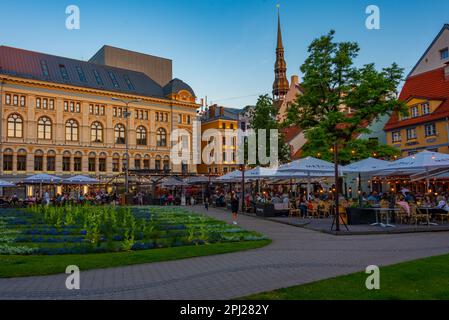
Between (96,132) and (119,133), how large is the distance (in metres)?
4.19

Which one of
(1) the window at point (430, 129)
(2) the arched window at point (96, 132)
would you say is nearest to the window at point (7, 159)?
(2) the arched window at point (96, 132)

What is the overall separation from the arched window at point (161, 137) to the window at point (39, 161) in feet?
67.4

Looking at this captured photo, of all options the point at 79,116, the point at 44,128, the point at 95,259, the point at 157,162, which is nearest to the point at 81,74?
the point at 79,116

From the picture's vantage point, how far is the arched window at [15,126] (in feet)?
192

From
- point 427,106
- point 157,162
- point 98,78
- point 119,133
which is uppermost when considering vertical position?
point 98,78

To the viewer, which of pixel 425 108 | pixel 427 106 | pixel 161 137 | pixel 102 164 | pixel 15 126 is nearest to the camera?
pixel 427 106

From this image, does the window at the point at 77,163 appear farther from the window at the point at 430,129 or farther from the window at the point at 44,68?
the window at the point at 430,129

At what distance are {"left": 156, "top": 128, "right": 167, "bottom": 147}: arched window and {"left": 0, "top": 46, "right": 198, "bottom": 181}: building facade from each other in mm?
73

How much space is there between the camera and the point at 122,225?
20125 millimetres

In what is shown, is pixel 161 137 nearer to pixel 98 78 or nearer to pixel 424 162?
pixel 98 78

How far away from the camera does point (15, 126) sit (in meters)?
58.8

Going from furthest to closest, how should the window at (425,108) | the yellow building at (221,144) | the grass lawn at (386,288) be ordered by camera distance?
the yellow building at (221,144), the window at (425,108), the grass lawn at (386,288)

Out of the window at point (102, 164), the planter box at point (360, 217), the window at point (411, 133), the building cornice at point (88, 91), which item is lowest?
the planter box at point (360, 217)

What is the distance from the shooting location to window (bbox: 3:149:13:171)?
57688mm
